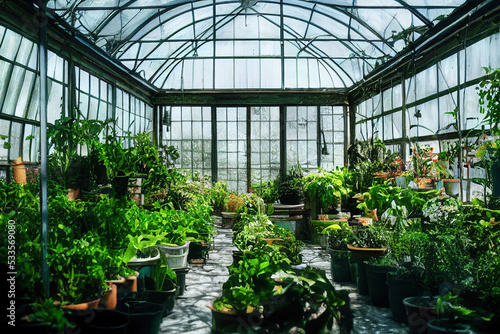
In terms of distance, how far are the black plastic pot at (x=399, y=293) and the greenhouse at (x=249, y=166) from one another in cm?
1

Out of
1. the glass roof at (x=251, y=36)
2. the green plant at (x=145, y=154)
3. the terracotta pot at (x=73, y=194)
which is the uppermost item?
the glass roof at (x=251, y=36)

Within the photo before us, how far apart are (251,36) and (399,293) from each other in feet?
25.9

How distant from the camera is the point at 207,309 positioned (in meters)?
4.15

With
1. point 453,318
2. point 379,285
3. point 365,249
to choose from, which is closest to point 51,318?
point 453,318

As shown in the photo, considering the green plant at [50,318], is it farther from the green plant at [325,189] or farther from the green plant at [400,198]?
the green plant at [325,189]

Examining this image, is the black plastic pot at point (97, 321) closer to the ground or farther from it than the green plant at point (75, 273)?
closer to the ground

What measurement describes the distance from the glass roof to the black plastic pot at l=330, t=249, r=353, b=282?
127 inches

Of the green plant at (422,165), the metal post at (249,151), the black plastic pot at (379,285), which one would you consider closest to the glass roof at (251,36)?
the metal post at (249,151)

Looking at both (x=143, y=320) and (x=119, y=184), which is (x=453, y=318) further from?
(x=119, y=184)

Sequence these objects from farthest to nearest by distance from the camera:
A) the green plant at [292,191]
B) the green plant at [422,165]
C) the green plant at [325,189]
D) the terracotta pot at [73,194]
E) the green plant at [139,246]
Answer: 1. the green plant at [292,191]
2. the green plant at [325,189]
3. the green plant at [422,165]
4. the terracotta pot at [73,194]
5. the green plant at [139,246]

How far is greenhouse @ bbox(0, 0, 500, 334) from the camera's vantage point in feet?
7.86

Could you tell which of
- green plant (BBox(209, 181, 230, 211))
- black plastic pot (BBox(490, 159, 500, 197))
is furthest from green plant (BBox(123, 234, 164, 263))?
green plant (BBox(209, 181, 230, 211))

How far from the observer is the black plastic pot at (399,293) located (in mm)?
3615

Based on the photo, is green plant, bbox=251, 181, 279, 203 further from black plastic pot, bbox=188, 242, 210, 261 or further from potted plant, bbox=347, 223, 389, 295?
potted plant, bbox=347, 223, 389, 295
